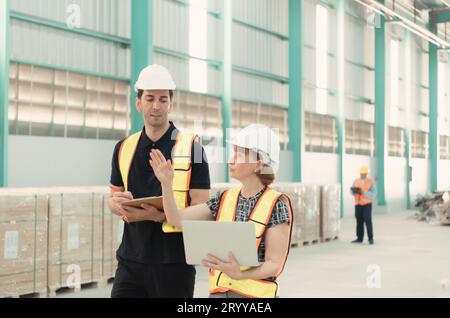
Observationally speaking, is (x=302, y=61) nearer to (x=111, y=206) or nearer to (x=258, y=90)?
(x=258, y=90)

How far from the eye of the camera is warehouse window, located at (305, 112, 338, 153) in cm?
2303

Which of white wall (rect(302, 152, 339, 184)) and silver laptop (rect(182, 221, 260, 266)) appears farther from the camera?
white wall (rect(302, 152, 339, 184))

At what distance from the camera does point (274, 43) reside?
70.3 ft

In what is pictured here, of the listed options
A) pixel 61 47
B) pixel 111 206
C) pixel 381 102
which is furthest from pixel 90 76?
pixel 381 102

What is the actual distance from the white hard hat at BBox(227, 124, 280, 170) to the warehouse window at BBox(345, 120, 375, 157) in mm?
23169

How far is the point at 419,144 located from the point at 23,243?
2895cm

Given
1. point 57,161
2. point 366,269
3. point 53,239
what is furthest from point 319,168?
point 53,239

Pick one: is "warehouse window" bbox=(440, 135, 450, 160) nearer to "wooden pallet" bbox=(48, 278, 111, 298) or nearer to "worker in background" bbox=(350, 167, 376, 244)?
"worker in background" bbox=(350, 167, 376, 244)

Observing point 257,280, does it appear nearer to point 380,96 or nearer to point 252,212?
point 252,212

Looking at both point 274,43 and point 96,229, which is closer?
point 96,229

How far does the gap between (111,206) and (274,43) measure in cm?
1847

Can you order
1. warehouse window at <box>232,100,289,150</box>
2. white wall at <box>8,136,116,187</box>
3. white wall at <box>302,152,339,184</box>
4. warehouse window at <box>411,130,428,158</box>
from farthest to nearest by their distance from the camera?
warehouse window at <box>411,130,428,158</box>
white wall at <box>302,152,339,184</box>
warehouse window at <box>232,100,289,150</box>
white wall at <box>8,136,116,187</box>

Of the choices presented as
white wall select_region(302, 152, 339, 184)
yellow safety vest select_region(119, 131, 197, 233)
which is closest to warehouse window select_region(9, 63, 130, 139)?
white wall select_region(302, 152, 339, 184)

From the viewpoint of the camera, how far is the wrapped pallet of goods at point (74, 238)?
27.9ft
